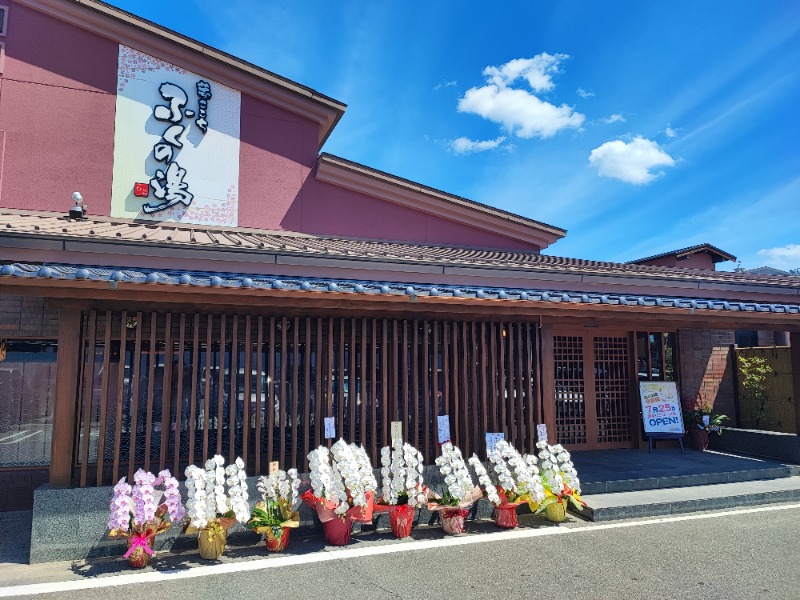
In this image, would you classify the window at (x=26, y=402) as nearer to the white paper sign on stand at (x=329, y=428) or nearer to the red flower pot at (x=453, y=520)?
the white paper sign on stand at (x=329, y=428)

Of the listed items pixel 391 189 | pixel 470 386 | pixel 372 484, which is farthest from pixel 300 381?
pixel 391 189

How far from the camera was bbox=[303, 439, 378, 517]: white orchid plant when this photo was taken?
5.48 metres

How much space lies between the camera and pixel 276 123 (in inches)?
373

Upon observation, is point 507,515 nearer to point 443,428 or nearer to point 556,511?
point 556,511

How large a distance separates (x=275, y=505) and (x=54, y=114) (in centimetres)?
679

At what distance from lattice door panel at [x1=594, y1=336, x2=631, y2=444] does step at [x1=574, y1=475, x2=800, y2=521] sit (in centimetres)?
257

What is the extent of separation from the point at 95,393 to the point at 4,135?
4575mm

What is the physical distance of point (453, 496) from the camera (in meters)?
5.93

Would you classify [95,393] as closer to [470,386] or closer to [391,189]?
[470,386]

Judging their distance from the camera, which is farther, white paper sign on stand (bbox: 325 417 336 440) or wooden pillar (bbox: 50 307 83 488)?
white paper sign on stand (bbox: 325 417 336 440)

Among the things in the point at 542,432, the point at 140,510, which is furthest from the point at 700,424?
the point at 140,510

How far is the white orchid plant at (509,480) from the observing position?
20.0 ft

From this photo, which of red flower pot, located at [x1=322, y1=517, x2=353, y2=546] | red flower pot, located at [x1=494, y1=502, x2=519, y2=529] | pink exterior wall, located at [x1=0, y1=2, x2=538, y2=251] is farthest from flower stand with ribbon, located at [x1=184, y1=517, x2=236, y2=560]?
pink exterior wall, located at [x1=0, y1=2, x2=538, y2=251]

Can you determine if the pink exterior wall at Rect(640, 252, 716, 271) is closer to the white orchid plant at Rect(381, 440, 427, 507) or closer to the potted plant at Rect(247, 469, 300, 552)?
the white orchid plant at Rect(381, 440, 427, 507)
